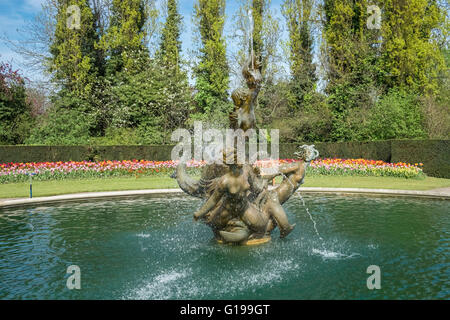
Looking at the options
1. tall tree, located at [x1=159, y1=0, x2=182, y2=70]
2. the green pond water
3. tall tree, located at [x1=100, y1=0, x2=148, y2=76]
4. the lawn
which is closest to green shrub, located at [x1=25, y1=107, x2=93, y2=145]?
tall tree, located at [x1=100, y1=0, x2=148, y2=76]

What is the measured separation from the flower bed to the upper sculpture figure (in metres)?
14.2

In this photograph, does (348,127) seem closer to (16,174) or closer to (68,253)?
(16,174)

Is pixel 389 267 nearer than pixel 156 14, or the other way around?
pixel 389 267

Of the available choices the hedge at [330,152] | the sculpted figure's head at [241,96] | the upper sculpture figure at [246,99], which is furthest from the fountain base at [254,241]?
the hedge at [330,152]

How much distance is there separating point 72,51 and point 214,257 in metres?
29.1

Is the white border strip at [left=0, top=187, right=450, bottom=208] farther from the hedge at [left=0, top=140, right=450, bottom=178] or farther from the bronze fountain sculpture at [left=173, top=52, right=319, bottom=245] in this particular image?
the hedge at [left=0, top=140, right=450, bottom=178]

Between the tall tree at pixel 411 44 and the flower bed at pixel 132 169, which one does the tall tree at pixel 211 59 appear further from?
the tall tree at pixel 411 44

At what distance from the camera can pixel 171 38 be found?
36344mm

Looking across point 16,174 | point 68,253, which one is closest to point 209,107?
point 16,174

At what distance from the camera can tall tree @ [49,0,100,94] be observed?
30.5 meters

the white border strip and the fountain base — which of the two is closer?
the fountain base

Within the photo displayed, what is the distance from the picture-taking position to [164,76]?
32.9 metres

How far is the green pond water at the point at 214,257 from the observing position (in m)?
5.39
